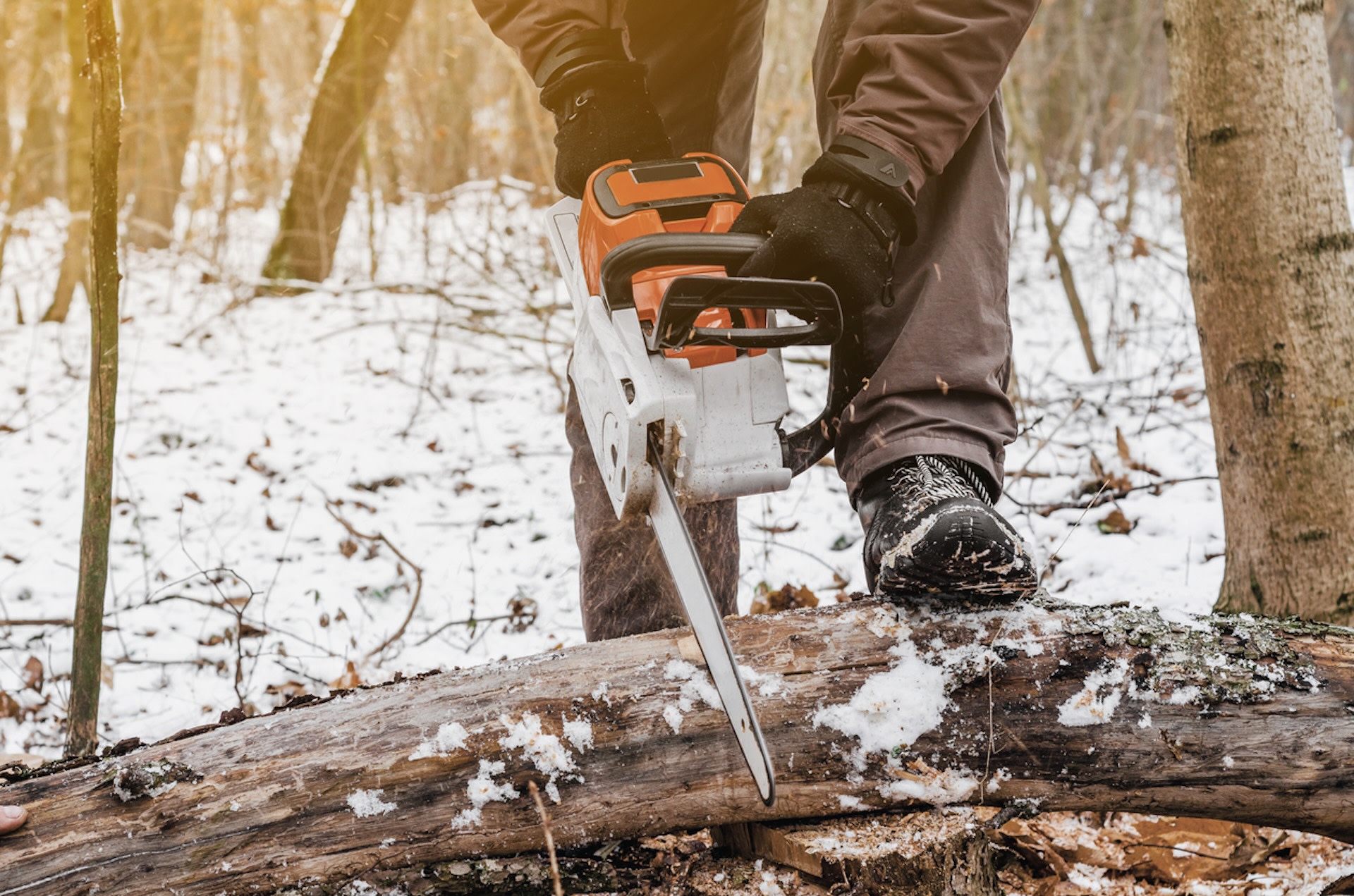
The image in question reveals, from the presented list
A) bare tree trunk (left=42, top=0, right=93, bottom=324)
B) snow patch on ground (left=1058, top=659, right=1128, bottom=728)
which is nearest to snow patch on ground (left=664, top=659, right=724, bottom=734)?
snow patch on ground (left=1058, top=659, right=1128, bottom=728)

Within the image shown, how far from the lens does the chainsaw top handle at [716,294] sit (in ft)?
4.87

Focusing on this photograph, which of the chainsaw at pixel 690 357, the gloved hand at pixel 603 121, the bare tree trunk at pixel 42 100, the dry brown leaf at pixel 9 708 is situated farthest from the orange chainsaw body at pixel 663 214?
Result: the bare tree trunk at pixel 42 100

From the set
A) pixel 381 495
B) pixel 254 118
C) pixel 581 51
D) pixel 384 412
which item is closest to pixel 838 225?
pixel 581 51

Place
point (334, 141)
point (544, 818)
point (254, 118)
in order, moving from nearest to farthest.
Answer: point (544, 818)
point (334, 141)
point (254, 118)

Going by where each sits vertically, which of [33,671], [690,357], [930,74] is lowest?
[33,671]

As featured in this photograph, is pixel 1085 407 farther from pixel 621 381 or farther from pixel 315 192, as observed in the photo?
pixel 315 192

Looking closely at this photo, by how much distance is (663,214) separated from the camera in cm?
169

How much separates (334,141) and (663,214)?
681cm

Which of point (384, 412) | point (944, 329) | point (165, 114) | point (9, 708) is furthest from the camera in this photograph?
point (165, 114)

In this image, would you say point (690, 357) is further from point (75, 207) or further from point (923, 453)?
point (75, 207)

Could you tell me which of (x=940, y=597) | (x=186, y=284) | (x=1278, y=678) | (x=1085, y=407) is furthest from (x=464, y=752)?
(x=186, y=284)

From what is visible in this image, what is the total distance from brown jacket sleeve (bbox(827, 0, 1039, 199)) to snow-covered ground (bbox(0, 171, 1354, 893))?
0.76 m

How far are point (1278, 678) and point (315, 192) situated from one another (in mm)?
7557

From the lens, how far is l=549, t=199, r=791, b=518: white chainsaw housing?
1554mm
